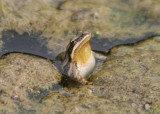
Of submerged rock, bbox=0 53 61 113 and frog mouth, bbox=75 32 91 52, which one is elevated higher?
frog mouth, bbox=75 32 91 52

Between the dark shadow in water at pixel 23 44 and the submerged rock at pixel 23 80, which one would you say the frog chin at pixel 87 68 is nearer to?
the submerged rock at pixel 23 80

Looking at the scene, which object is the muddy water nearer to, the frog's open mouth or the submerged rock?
the submerged rock

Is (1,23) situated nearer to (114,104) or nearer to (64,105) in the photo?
(64,105)

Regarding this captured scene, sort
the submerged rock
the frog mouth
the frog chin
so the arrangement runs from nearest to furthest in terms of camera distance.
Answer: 1. the submerged rock
2. the frog mouth
3. the frog chin

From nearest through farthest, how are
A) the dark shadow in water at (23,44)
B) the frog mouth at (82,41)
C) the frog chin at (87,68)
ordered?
the frog mouth at (82,41) < the frog chin at (87,68) < the dark shadow in water at (23,44)

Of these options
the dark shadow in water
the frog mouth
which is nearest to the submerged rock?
the dark shadow in water

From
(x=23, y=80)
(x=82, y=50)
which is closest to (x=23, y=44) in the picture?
(x=23, y=80)

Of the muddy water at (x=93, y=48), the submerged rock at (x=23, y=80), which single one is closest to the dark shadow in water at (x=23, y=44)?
Result: the muddy water at (x=93, y=48)

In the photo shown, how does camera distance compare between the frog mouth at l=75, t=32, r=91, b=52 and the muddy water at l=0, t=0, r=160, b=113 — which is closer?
the muddy water at l=0, t=0, r=160, b=113
